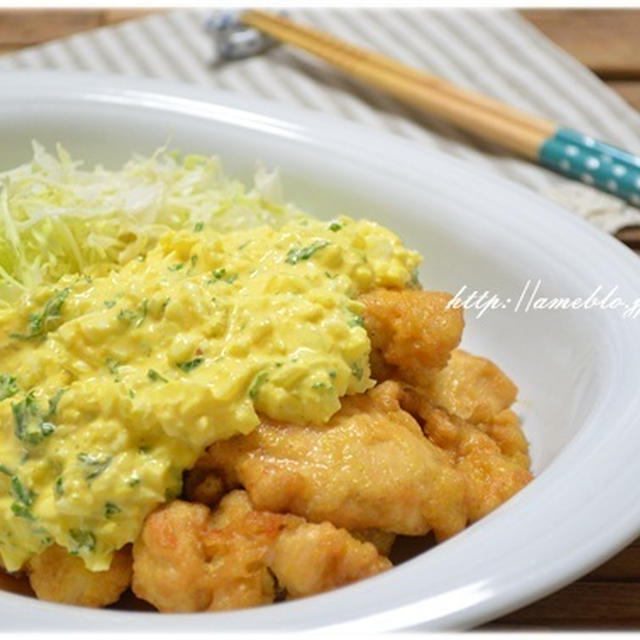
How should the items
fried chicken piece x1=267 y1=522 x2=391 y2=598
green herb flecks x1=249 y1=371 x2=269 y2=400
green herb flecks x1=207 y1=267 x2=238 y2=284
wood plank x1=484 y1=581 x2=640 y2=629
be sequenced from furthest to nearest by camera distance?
1. green herb flecks x1=207 y1=267 x2=238 y2=284
2. wood plank x1=484 y1=581 x2=640 y2=629
3. green herb flecks x1=249 y1=371 x2=269 y2=400
4. fried chicken piece x1=267 y1=522 x2=391 y2=598

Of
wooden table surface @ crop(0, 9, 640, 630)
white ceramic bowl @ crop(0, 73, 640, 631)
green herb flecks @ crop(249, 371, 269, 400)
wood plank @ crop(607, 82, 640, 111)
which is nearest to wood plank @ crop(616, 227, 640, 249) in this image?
wooden table surface @ crop(0, 9, 640, 630)

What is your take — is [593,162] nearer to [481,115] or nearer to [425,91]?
[481,115]

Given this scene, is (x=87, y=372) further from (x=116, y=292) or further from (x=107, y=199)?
(x=107, y=199)

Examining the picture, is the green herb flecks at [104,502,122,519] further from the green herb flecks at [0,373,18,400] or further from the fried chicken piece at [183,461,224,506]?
the green herb flecks at [0,373,18,400]

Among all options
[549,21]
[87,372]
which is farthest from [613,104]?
[87,372]

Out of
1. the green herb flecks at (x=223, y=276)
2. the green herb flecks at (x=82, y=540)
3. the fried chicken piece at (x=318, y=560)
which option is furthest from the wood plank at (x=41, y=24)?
the fried chicken piece at (x=318, y=560)
